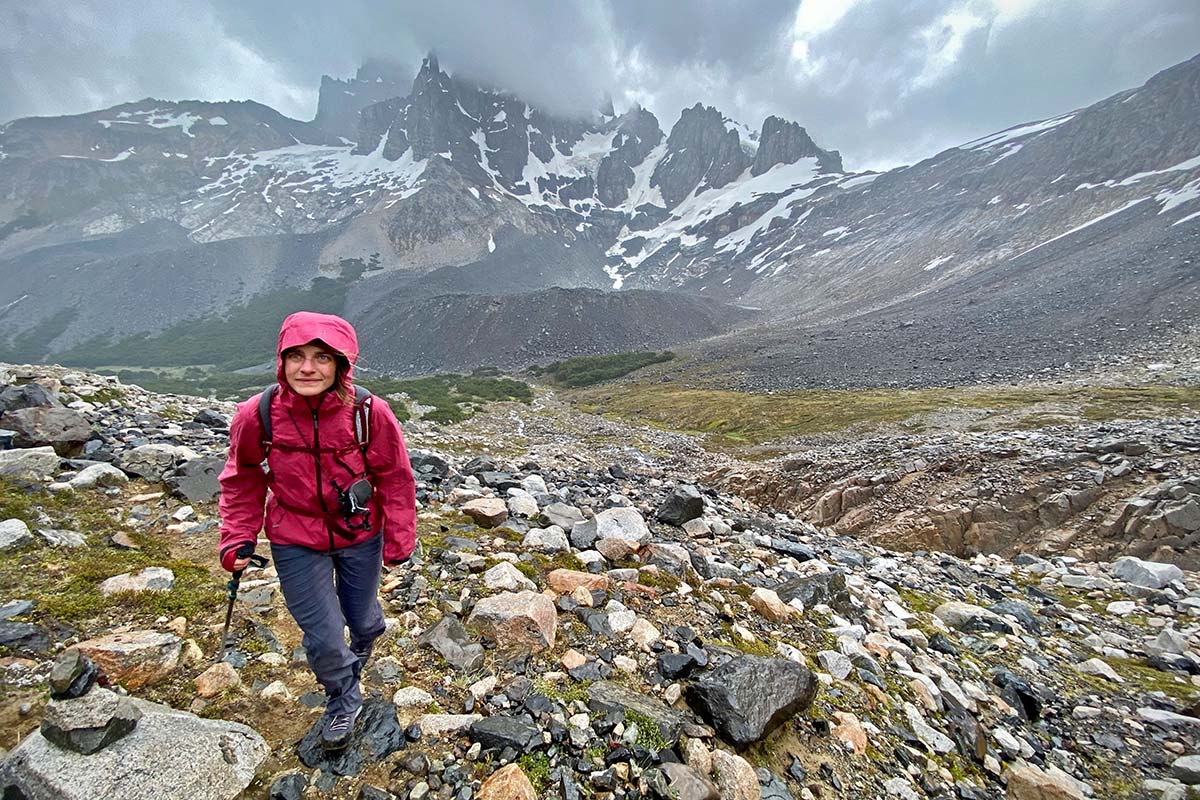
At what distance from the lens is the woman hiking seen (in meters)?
2.85

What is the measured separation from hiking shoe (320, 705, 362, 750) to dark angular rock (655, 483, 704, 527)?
576 cm

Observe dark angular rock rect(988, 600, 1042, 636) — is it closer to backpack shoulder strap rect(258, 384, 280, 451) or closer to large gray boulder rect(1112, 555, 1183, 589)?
large gray boulder rect(1112, 555, 1183, 589)

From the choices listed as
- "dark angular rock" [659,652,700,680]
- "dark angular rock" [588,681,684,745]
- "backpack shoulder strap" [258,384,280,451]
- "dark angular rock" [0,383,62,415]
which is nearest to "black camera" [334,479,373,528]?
"backpack shoulder strap" [258,384,280,451]

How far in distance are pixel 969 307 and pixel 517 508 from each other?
68373 mm

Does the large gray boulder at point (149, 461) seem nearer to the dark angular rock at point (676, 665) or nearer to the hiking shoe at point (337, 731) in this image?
the hiking shoe at point (337, 731)

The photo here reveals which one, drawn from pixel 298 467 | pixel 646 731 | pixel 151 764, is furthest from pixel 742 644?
pixel 151 764

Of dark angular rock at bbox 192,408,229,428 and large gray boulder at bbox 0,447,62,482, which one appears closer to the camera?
large gray boulder at bbox 0,447,62,482

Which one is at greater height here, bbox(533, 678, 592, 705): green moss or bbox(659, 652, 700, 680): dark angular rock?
bbox(533, 678, 592, 705): green moss

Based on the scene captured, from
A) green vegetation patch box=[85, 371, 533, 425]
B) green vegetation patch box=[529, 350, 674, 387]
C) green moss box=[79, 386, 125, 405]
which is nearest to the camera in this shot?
green moss box=[79, 386, 125, 405]

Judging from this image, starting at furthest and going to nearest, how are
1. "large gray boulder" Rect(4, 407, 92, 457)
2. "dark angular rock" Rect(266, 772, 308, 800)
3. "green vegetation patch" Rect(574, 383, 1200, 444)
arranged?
1. "green vegetation patch" Rect(574, 383, 1200, 444)
2. "large gray boulder" Rect(4, 407, 92, 457)
3. "dark angular rock" Rect(266, 772, 308, 800)

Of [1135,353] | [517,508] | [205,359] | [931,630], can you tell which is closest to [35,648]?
[517,508]

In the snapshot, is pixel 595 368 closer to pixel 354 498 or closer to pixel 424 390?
pixel 424 390

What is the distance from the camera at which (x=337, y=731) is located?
2.78 meters

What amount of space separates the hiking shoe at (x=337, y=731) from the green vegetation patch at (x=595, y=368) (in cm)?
5681
